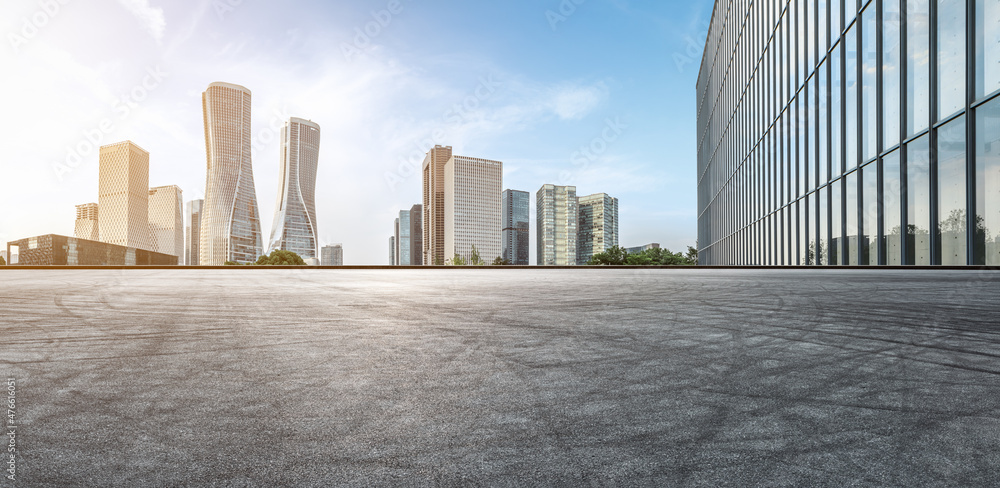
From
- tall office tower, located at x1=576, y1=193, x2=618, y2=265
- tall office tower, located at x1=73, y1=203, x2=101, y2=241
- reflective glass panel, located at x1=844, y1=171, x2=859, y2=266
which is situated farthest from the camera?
tall office tower, located at x1=576, y1=193, x2=618, y2=265

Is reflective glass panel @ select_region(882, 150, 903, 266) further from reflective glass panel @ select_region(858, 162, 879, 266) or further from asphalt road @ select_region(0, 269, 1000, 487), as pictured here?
asphalt road @ select_region(0, 269, 1000, 487)

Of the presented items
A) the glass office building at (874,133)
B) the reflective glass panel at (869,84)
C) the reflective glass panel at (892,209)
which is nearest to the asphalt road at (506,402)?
the glass office building at (874,133)

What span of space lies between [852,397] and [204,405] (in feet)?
9.67

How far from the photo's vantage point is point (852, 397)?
Answer: 234 centimetres

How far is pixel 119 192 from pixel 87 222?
23.0 m

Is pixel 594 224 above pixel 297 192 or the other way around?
the other way around

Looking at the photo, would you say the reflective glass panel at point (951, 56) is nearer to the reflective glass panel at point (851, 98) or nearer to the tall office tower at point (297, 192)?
the reflective glass panel at point (851, 98)

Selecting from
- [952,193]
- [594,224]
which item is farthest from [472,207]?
[952,193]

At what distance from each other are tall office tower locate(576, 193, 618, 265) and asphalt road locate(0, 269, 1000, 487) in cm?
18158

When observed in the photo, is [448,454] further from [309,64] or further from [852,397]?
[309,64]

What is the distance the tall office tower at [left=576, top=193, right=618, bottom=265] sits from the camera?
185875 millimetres

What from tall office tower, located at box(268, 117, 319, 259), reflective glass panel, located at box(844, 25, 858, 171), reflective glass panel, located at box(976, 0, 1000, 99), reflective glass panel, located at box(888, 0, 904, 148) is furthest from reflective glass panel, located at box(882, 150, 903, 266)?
tall office tower, located at box(268, 117, 319, 259)

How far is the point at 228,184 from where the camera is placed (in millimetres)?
163625

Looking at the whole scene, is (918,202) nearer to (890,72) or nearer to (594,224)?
(890,72)
